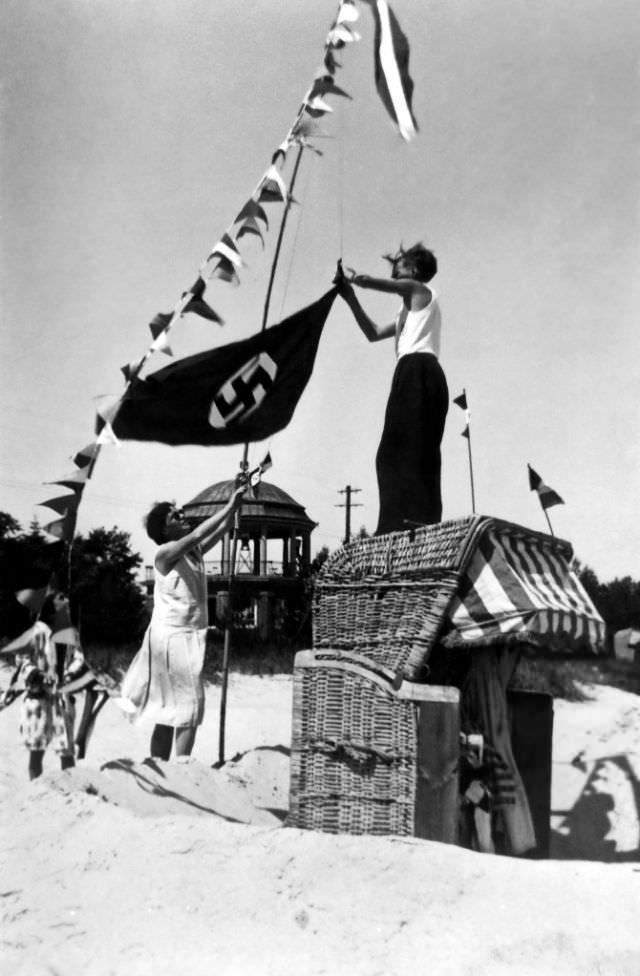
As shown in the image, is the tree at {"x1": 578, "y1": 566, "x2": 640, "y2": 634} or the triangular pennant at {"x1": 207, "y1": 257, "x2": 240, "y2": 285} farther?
the tree at {"x1": 578, "y1": 566, "x2": 640, "y2": 634}

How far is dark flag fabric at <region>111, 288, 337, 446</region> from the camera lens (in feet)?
17.3

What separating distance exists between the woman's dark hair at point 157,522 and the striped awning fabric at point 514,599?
6.61ft

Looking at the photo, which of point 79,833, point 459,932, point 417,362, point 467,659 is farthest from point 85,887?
point 417,362

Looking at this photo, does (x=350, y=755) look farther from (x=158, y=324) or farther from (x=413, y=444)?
(x=158, y=324)

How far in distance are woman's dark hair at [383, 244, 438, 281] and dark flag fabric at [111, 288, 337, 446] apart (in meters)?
0.46

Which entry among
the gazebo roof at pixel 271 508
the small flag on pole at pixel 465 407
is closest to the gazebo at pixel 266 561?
the gazebo roof at pixel 271 508

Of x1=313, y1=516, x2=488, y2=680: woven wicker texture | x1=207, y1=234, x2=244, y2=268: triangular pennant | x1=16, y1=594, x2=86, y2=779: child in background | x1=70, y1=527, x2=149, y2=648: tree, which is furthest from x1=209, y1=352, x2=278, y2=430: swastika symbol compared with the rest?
x1=70, y1=527, x2=149, y2=648: tree

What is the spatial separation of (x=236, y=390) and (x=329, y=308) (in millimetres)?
779

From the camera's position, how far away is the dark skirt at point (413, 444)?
17.7 ft

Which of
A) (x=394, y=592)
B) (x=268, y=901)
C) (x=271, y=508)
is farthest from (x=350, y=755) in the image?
(x=271, y=508)

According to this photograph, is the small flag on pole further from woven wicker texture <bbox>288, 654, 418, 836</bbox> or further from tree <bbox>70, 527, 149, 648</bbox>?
tree <bbox>70, 527, 149, 648</bbox>

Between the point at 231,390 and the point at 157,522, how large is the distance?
920 millimetres

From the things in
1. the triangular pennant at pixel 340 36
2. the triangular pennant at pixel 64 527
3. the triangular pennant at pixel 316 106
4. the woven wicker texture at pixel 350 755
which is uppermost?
the triangular pennant at pixel 340 36

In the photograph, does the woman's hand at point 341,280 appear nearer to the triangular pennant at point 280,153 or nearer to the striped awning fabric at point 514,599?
the triangular pennant at point 280,153
